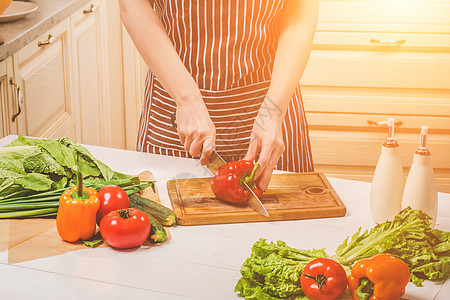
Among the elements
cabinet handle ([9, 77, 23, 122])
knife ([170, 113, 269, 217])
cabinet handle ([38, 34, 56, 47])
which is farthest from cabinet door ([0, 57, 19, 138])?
knife ([170, 113, 269, 217])

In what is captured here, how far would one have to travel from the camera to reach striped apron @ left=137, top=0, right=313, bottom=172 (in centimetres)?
188

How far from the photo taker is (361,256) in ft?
3.90

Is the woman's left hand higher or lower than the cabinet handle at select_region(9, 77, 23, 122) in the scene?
higher

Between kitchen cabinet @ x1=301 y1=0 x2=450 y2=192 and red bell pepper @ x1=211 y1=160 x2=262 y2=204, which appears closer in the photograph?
red bell pepper @ x1=211 y1=160 x2=262 y2=204

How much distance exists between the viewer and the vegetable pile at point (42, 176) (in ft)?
4.69

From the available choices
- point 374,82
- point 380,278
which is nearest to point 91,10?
point 374,82

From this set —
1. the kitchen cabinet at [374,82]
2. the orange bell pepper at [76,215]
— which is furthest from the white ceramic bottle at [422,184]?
the kitchen cabinet at [374,82]

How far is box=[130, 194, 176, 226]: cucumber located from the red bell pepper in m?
0.15

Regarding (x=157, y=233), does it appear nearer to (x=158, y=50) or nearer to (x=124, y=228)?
(x=124, y=228)

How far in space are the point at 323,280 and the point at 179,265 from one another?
0.30m

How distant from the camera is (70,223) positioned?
1.29 m

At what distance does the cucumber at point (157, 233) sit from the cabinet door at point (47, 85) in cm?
125

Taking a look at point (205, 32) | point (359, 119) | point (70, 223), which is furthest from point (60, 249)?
point (359, 119)

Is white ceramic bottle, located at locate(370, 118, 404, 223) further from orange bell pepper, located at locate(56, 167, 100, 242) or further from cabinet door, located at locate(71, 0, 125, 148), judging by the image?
cabinet door, located at locate(71, 0, 125, 148)
